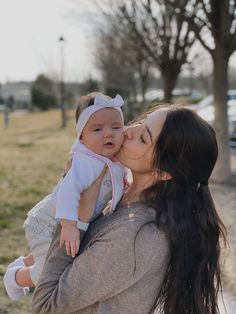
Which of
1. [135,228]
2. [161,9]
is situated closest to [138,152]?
[135,228]

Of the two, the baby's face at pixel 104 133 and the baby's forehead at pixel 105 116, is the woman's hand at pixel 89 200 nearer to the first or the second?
the baby's face at pixel 104 133

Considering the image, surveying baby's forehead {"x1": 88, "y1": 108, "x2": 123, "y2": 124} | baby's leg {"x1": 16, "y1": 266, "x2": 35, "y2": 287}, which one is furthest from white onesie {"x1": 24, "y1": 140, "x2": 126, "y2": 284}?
baby's leg {"x1": 16, "y1": 266, "x2": 35, "y2": 287}

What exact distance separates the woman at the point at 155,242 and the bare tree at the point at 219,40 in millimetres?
6738

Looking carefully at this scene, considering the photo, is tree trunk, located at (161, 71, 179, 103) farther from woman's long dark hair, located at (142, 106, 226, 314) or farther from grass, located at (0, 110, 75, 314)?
woman's long dark hair, located at (142, 106, 226, 314)

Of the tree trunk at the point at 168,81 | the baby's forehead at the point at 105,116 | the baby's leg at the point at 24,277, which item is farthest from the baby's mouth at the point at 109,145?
the tree trunk at the point at 168,81

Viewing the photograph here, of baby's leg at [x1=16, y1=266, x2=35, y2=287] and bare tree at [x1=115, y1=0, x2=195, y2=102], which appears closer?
baby's leg at [x1=16, y1=266, x2=35, y2=287]

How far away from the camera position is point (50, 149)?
16.6 metres

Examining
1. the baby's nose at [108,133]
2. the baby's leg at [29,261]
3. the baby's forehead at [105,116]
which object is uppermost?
the baby's forehead at [105,116]

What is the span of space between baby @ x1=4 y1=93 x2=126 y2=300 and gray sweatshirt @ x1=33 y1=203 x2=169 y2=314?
2.9 inches

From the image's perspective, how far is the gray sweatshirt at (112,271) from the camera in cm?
164

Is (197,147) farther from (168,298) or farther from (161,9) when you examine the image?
(161,9)

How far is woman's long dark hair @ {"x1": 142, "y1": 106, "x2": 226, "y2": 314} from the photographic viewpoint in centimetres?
170

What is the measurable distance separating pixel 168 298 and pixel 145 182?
1.33 ft

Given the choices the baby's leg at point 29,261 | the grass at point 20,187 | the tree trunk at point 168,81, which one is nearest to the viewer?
the baby's leg at point 29,261
